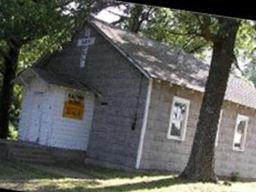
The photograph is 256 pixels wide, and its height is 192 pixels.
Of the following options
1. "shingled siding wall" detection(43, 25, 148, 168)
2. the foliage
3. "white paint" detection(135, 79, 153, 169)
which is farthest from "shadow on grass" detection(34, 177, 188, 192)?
the foliage

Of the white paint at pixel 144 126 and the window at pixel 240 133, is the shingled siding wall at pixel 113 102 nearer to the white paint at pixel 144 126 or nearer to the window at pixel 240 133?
the white paint at pixel 144 126

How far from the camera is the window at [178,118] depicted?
58.1ft

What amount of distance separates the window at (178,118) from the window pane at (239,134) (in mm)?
3288

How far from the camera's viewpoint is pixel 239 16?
1.50 metres

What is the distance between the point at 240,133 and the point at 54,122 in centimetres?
717

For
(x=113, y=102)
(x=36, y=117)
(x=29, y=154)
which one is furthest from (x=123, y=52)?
(x=29, y=154)

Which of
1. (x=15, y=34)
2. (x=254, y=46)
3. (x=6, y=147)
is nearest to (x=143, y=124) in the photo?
(x=6, y=147)

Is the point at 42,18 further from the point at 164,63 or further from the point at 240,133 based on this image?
the point at 240,133

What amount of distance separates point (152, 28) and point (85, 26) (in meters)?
3.05

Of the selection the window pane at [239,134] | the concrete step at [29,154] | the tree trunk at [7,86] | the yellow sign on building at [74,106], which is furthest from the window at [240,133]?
the tree trunk at [7,86]

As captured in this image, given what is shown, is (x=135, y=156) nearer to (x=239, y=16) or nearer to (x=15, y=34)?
(x=15, y=34)

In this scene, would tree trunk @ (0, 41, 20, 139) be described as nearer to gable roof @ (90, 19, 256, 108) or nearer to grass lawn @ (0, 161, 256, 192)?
gable roof @ (90, 19, 256, 108)

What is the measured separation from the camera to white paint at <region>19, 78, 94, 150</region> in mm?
18297

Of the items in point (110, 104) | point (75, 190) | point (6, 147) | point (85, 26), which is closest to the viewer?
point (75, 190)
